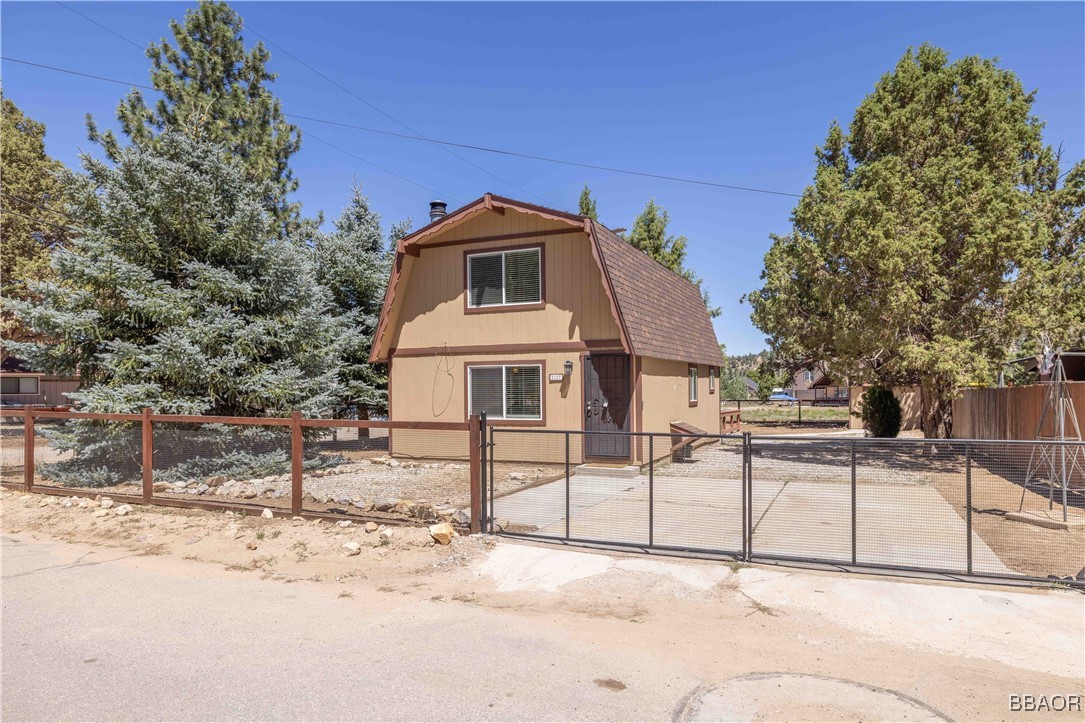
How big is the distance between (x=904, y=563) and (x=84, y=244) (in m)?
13.4

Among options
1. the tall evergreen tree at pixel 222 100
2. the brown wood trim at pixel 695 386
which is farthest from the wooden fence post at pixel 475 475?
the tall evergreen tree at pixel 222 100

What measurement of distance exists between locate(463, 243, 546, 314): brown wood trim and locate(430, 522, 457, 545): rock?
279 inches

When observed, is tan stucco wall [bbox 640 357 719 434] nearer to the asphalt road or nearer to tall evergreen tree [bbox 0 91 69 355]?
the asphalt road

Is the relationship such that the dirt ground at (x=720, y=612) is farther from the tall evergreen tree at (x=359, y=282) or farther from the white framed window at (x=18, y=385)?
the white framed window at (x=18, y=385)

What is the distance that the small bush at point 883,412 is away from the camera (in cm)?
1980

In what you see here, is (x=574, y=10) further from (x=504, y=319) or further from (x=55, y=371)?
(x=55, y=371)

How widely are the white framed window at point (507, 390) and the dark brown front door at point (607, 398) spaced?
44.1 inches

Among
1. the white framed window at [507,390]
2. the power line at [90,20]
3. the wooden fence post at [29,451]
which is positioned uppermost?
the power line at [90,20]

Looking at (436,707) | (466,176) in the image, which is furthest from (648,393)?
(466,176)

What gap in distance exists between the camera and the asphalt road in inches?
136

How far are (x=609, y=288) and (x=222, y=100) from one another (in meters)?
17.4

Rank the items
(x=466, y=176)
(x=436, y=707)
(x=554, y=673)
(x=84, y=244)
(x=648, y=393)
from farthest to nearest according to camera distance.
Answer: (x=466, y=176)
(x=648, y=393)
(x=84, y=244)
(x=554, y=673)
(x=436, y=707)

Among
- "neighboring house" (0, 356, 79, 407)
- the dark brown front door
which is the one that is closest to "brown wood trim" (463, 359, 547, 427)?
the dark brown front door

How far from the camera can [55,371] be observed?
36.4 ft
